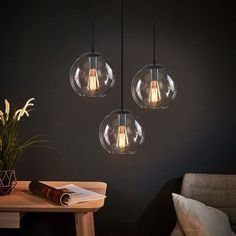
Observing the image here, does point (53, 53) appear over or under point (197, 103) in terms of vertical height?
over

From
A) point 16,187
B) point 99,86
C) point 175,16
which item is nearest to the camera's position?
point 99,86

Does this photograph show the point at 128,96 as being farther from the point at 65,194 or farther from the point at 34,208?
→ the point at 34,208

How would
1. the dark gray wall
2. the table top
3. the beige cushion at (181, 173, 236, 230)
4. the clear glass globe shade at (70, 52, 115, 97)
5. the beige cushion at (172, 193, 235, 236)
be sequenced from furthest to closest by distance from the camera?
the dark gray wall → the beige cushion at (181, 173, 236, 230) → the beige cushion at (172, 193, 235, 236) → the table top → the clear glass globe shade at (70, 52, 115, 97)

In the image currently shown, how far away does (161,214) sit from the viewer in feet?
10.4

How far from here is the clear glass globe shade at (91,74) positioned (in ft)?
6.12

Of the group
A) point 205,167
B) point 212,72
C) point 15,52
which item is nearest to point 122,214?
point 205,167

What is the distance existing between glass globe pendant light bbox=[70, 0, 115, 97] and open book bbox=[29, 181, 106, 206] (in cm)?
81

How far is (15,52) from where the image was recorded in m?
3.15

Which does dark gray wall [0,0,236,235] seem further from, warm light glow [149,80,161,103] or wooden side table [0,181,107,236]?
warm light glow [149,80,161,103]

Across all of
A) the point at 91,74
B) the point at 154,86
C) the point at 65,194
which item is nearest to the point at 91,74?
the point at 91,74

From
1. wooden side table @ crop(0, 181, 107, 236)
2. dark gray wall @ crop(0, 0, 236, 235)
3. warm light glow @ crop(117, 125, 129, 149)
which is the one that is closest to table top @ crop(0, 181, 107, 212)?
wooden side table @ crop(0, 181, 107, 236)

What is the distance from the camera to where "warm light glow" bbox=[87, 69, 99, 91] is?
1.87 meters

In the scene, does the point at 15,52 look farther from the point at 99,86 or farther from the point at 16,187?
the point at 99,86

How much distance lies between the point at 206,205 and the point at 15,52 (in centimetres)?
175
